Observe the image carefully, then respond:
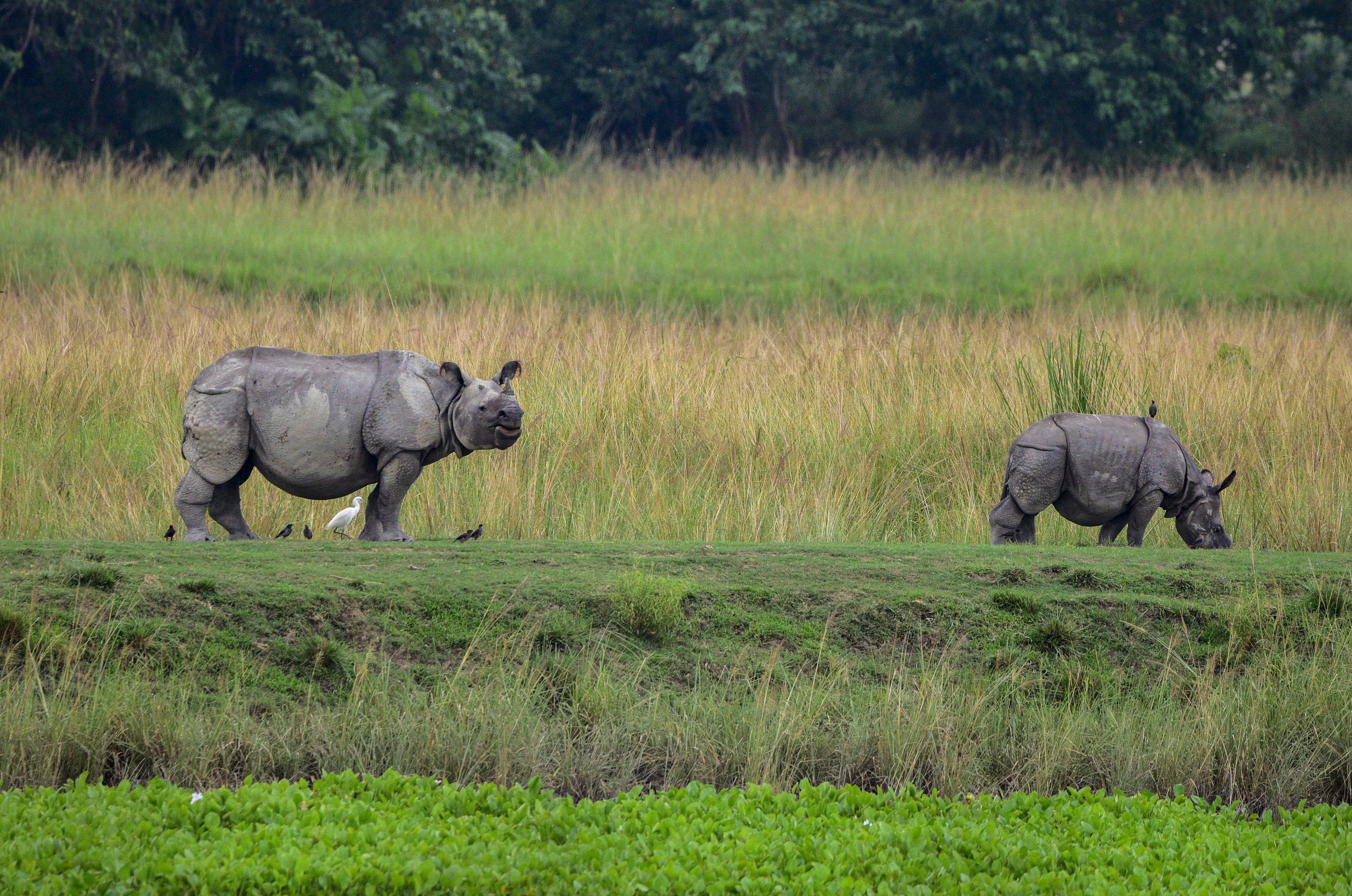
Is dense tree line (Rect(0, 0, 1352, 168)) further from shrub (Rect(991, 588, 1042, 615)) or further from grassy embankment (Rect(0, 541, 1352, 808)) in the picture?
shrub (Rect(991, 588, 1042, 615))

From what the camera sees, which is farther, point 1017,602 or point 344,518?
point 344,518

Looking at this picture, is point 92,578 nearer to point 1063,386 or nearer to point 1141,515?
point 1141,515

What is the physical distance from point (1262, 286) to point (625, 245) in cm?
738

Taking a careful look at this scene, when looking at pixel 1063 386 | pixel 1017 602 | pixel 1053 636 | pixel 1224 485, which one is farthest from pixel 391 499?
pixel 1063 386

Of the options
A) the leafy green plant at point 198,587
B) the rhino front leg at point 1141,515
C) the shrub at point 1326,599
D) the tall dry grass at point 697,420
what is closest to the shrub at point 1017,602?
the rhino front leg at point 1141,515

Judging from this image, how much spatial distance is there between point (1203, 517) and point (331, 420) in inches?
162

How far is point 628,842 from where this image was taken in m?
3.62

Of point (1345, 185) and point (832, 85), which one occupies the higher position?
point (832, 85)

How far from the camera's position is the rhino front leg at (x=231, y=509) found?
19.8 ft

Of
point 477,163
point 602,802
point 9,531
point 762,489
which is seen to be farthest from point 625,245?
point 602,802

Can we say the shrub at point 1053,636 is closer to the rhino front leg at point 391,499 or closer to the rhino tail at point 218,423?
the rhino front leg at point 391,499

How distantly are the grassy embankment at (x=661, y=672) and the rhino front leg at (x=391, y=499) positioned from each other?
0.23m

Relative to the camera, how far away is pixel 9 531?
7.55m

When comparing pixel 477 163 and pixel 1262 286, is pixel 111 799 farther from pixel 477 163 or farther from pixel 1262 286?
pixel 477 163
